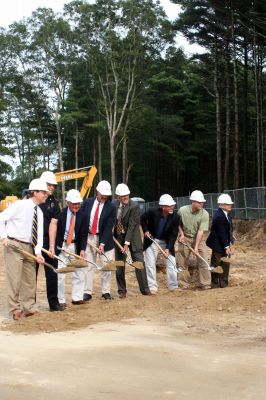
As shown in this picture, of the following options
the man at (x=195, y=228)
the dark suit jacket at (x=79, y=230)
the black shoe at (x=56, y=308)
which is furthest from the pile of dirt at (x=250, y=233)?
the black shoe at (x=56, y=308)

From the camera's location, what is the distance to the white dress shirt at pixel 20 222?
8125mm

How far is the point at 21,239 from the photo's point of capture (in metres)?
8.23

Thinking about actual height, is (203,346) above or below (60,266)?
below

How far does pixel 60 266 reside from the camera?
9477 mm

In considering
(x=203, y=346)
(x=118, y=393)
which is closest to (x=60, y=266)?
(x=203, y=346)

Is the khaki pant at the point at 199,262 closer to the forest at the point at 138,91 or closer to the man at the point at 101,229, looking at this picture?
the man at the point at 101,229

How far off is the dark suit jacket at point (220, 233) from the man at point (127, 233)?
168 cm

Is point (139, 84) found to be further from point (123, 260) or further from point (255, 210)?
point (123, 260)

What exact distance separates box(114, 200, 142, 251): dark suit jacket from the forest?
2748 centimetres

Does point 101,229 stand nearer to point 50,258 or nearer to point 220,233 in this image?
point 50,258

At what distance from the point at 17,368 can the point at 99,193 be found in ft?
15.4

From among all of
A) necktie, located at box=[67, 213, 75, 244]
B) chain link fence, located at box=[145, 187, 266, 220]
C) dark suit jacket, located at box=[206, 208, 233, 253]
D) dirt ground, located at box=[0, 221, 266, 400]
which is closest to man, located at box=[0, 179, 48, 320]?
dirt ground, located at box=[0, 221, 266, 400]

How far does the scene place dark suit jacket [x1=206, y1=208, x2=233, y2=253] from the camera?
447 inches

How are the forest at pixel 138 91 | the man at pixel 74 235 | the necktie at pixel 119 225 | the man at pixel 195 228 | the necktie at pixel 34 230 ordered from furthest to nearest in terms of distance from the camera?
1. the forest at pixel 138 91
2. the man at pixel 195 228
3. the necktie at pixel 119 225
4. the man at pixel 74 235
5. the necktie at pixel 34 230
